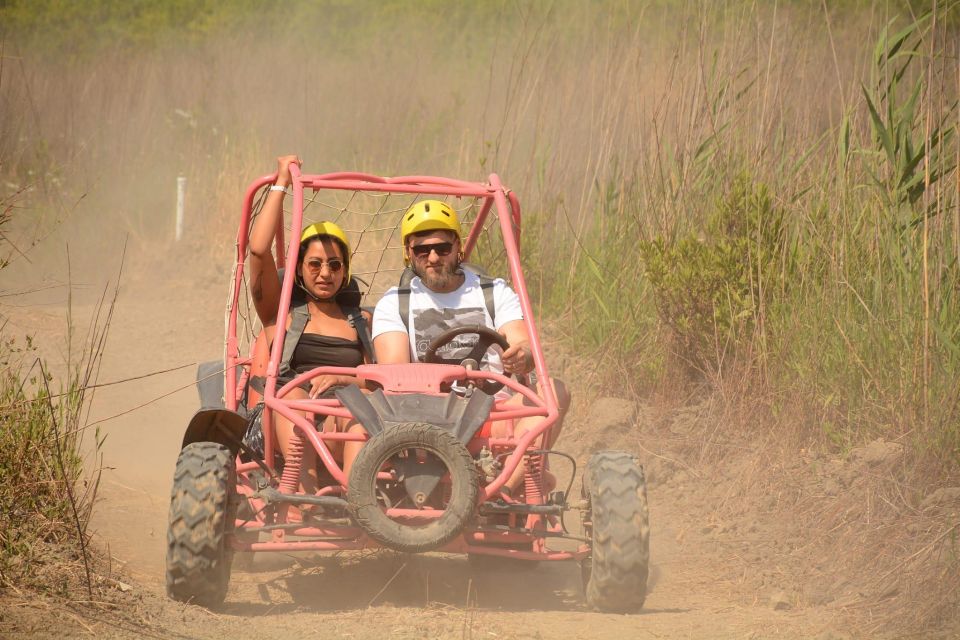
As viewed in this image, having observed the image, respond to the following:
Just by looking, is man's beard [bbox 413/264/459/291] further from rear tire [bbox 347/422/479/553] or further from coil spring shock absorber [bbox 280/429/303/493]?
rear tire [bbox 347/422/479/553]

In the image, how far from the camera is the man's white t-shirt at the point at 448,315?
6.04 meters

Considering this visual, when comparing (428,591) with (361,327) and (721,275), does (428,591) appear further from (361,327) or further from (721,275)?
(721,275)

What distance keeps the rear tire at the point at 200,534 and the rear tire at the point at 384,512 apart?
0.55 m

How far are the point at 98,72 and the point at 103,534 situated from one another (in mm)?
10009

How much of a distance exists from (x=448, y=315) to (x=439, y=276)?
20 centimetres

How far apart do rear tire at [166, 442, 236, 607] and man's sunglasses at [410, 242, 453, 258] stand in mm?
1736

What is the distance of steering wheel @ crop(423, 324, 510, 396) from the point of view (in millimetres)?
5531

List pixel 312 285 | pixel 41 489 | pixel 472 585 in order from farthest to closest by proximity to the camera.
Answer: pixel 312 285 < pixel 472 585 < pixel 41 489

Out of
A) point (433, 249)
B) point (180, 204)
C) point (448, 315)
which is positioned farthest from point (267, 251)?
point (180, 204)

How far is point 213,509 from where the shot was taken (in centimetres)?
463

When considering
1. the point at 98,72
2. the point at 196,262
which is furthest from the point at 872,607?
the point at 98,72

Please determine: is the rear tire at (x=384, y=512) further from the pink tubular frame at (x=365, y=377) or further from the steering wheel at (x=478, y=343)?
the steering wheel at (x=478, y=343)

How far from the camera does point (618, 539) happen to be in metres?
4.75

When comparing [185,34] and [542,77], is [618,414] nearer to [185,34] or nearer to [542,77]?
[542,77]
